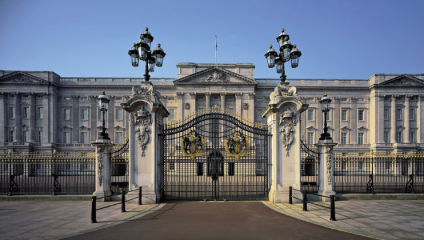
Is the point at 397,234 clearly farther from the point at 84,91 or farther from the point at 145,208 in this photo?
the point at 84,91

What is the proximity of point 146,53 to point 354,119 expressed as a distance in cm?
5292

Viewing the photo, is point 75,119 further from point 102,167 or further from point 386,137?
point 386,137

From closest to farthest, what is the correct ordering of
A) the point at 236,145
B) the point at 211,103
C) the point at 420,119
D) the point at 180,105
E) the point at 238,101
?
the point at 236,145 → the point at 180,105 → the point at 238,101 → the point at 211,103 → the point at 420,119

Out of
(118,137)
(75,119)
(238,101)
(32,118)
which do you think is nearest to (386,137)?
(238,101)

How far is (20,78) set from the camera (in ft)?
169

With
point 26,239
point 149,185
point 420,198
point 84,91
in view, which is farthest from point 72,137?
point 420,198

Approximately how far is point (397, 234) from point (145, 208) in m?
9.65

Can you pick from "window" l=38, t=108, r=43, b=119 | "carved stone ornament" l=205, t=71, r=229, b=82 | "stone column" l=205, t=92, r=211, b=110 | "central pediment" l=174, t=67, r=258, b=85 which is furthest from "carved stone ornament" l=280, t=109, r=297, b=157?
"window" l=38, t=108, r=43, b=119

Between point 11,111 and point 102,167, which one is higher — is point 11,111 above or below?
above

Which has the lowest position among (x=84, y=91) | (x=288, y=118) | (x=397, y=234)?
(x=397, y=234)

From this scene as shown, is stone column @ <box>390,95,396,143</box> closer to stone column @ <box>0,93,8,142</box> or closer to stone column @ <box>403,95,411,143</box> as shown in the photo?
stone column @ <box>403,95,411,143</box>

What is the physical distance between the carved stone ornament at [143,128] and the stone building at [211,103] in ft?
124

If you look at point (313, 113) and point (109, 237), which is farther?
point (313, 113)

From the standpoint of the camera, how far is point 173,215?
34.0ft
